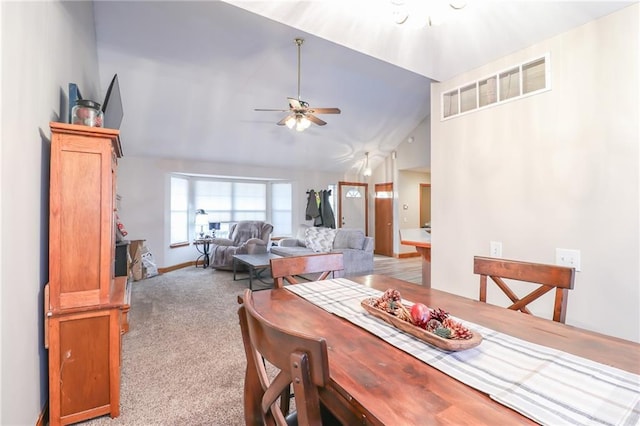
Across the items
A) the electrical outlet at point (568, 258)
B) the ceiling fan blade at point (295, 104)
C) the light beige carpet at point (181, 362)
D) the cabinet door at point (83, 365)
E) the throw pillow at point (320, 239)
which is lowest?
the light beige carpet at point (181, 362)

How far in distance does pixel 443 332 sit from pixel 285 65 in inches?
154

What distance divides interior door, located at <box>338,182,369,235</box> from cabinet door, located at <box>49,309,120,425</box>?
6.45 metres

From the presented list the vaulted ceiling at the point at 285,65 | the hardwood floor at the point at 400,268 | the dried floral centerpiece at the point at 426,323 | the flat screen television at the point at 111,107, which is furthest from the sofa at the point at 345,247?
the dried floral centerpiece at the point at 426,323

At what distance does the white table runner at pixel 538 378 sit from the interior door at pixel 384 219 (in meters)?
6.67

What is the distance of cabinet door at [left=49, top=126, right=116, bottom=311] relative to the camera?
62.2 inches

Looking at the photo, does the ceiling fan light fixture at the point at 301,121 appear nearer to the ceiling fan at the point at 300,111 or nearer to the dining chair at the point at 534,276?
the ceiling fan at the point at 300,111

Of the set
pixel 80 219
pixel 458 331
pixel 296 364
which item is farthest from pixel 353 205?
pixel 296 364

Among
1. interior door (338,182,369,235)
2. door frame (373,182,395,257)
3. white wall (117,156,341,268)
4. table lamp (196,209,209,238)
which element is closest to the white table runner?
white wall (117,156,341,268)

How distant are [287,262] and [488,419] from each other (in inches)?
49.3

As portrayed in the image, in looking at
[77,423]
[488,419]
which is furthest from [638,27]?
[77,423]

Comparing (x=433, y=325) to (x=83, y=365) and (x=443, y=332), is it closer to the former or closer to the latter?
(x=443, y=332)

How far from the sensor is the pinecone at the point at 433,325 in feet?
3.22

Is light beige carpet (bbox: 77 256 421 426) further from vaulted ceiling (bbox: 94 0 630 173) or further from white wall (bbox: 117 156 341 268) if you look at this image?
vaulted ceiling (bbox: 94 0 630 173)

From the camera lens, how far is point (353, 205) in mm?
8133
